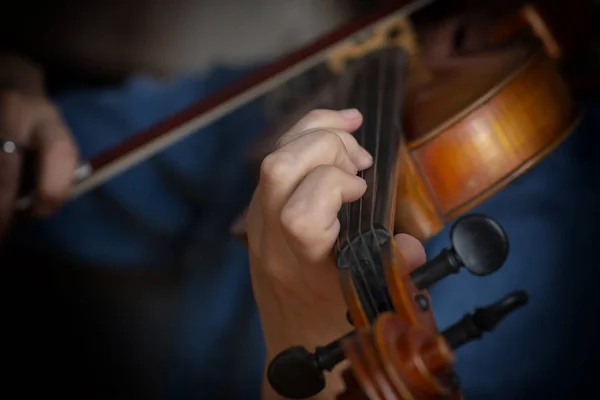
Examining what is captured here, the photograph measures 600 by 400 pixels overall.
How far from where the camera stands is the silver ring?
1.71 ft

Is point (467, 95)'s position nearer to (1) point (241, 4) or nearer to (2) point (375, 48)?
(2) point (375, 48)

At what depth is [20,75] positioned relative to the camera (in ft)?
2.27

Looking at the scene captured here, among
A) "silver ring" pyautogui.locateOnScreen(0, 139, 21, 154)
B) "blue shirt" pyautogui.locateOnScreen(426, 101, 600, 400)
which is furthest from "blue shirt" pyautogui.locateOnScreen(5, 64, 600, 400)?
"silver ring" pyautogui.locateOnScreen(0, 139, 21, 154)

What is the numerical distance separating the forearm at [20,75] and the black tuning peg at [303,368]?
54cm

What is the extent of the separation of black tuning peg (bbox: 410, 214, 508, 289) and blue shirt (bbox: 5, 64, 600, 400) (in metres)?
0.02

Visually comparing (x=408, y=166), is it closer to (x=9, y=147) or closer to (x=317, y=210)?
(x=317, y=210)

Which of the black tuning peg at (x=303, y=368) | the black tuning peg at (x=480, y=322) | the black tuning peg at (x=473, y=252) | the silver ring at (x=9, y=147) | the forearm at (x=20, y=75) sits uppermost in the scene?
the forearm at (x=20, y=75)

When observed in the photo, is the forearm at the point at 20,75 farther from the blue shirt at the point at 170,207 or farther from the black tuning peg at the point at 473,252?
the black tuning peg at the point at 473,252

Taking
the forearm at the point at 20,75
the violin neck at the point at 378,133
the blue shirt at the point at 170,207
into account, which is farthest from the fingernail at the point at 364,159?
the forearm at the point at 20,75

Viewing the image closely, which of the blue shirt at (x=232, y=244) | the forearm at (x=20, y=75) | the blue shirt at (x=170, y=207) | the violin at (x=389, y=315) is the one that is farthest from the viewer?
the forearm at (x=20, y=75)

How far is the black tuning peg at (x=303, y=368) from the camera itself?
0.23m

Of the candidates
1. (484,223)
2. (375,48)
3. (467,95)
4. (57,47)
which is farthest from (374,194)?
(57,47)

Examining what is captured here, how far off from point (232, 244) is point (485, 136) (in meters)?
0.22

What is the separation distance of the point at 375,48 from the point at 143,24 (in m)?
0.50
